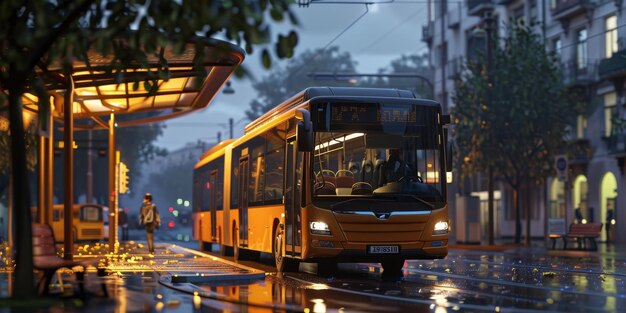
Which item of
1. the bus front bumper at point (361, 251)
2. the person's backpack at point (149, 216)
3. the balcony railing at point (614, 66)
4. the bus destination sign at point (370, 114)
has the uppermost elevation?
the balcony railing at point (614, 66)

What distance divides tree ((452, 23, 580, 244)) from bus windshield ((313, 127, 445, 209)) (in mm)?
26077

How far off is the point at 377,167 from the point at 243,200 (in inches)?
301

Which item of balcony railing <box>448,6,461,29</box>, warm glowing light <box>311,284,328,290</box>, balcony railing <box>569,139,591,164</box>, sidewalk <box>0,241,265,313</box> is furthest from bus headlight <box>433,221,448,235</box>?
balcony railing <box>448,6,461,29</box>

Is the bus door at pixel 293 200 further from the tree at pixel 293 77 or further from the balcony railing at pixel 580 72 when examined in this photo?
the tree at pixel 293 77

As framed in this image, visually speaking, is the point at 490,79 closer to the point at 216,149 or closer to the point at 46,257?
the point at 216,149

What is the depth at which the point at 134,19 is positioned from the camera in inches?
473

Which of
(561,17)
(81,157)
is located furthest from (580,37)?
(81,157)

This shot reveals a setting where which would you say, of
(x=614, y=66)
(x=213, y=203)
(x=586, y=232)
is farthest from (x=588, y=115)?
(x=213, y=203)

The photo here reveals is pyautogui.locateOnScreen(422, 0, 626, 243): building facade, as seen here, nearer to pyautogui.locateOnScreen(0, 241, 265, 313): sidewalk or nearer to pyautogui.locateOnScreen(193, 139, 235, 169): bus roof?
pyautogui.locateOnScreen(193, 139, 235, 169): bus roof

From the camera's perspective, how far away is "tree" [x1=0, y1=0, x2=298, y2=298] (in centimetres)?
1118

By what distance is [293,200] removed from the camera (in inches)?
857

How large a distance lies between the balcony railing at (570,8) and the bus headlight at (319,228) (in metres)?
35.3

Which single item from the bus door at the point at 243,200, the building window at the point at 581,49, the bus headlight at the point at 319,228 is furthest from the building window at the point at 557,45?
the bus headlight at the point at 319,228

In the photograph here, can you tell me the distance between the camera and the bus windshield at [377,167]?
67.7 ft
